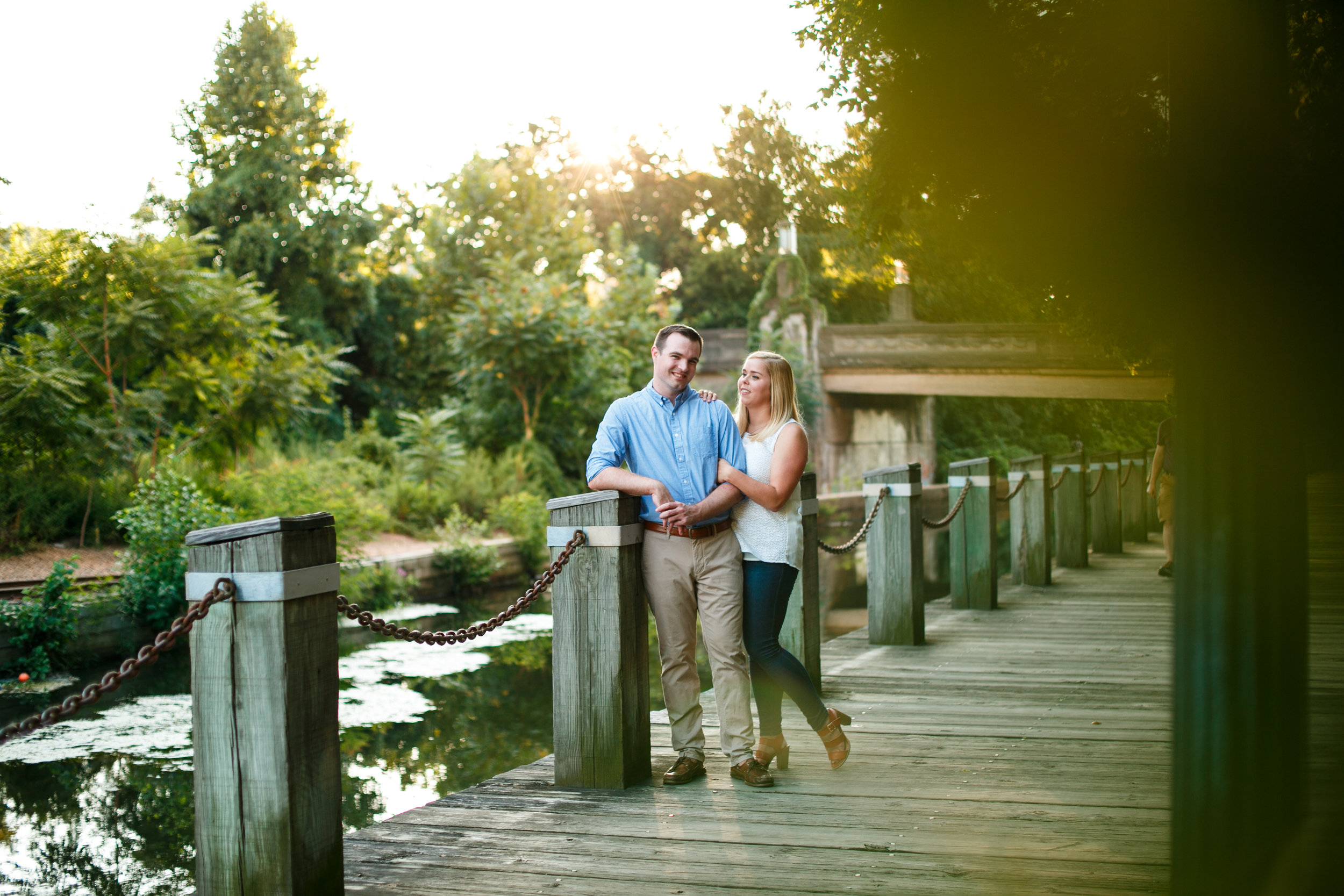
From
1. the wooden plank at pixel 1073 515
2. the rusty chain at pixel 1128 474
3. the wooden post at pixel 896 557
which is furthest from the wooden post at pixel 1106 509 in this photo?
the wooden post at pixel 896 557

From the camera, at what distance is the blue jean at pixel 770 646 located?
3686 mm

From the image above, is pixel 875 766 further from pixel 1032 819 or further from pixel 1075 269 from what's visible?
pixel 1075 269

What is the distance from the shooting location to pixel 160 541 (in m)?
9.83

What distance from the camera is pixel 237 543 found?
2.37 m

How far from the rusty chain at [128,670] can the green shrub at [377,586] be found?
29.3 ft

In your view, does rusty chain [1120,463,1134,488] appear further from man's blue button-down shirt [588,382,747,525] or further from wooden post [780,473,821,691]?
man's blue button-down shirt [588,382,747,525]

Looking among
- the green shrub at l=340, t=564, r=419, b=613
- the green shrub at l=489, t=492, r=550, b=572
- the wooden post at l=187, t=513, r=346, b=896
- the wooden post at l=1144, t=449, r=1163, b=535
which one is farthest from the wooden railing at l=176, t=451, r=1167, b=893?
the wooden post at l=1144, t=449, r=1163, b=535

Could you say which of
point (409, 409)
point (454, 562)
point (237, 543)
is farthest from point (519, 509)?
point (237, 543)

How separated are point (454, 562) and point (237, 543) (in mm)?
11124

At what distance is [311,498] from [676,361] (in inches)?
375

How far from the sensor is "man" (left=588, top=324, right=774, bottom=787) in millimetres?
3586

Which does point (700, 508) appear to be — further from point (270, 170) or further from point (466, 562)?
point (270, 170)

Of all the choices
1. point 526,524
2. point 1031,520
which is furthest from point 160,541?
point 1031,520

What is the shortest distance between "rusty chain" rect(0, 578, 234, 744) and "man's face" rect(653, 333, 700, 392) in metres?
1.61
